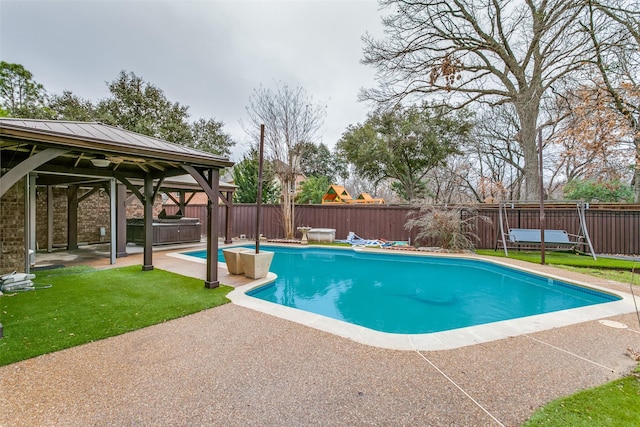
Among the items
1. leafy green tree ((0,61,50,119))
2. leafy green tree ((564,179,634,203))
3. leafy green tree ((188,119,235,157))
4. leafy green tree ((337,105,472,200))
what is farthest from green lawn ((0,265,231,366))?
leafy green tree ((564,179,634,203))

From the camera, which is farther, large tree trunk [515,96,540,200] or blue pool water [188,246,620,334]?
large tree trunk [515,96,540,200]

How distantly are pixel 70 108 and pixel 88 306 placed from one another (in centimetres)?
1885

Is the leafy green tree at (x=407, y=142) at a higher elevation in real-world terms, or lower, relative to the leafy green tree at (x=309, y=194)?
higher

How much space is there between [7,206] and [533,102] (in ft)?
54.3

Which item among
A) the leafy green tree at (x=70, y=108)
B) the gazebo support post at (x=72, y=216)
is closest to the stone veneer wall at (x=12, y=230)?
the gazebo support post at (x=72, y=216)

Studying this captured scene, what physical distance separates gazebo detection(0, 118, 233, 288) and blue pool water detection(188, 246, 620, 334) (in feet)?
7.32

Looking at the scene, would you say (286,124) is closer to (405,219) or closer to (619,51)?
(405,219)

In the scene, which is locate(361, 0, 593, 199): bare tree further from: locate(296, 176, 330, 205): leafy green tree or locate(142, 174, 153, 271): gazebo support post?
locate(142, 174, 153, 271): gazebo support post

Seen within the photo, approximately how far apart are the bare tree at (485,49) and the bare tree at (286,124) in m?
3.40

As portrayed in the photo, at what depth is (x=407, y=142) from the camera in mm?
17438

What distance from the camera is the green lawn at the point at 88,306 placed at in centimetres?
312

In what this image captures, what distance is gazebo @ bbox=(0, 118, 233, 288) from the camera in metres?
3.51

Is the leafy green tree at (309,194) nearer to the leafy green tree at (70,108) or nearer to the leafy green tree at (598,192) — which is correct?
the leafy green tree at (70,108)

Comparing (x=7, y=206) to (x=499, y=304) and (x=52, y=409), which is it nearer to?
(x=52, y=409)
